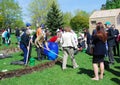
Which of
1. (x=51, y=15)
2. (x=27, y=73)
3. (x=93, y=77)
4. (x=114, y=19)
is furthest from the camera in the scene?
(x=114, y=19)

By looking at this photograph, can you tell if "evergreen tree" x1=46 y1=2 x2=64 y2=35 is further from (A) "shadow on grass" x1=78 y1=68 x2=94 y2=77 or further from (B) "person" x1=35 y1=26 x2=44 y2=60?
(A) "shadow on grass" x1=78 y1=68 x2=94 y2=77

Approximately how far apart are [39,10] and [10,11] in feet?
28.5

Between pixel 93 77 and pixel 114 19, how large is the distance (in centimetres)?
5836

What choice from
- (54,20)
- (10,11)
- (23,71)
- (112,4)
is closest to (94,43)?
(23,71)

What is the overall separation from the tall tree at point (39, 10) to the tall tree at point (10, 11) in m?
4.29

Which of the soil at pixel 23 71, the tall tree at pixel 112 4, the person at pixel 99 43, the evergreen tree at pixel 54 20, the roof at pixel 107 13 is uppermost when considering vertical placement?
the tall tree at pixel 112 4

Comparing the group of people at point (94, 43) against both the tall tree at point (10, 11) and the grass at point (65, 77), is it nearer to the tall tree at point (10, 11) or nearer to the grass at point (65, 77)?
the grass at point (65, 77)

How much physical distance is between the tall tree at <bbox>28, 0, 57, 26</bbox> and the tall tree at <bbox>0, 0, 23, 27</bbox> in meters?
4.29

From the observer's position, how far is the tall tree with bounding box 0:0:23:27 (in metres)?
81.1

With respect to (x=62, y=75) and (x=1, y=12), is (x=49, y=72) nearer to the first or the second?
(x=62, y=75)

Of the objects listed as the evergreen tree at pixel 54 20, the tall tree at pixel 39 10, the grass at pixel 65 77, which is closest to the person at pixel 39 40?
the grass at pixel 65 77

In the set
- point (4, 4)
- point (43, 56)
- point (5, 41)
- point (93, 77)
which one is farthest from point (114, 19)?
point (93, 77)

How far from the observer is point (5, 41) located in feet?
103

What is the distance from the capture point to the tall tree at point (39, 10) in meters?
77.5
